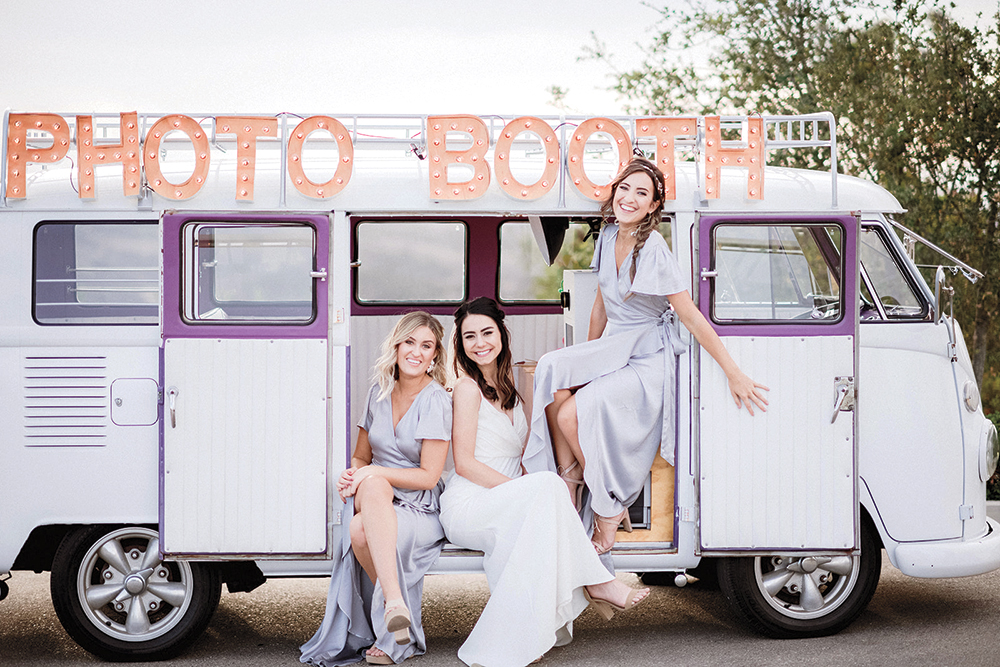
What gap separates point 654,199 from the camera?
185 inches

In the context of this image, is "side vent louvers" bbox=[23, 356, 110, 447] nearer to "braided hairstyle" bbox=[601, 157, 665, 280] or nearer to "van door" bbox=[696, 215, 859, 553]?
"braided hairstyle" bbox=[601, 157, 665, 280]

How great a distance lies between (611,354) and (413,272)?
1817 millimetres

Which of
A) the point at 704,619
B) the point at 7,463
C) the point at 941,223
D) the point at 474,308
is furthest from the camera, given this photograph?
the point at 941,223

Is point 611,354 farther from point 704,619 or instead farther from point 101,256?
point 101,256

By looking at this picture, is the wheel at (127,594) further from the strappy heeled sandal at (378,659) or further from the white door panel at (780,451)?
the white door panel at (780,451)

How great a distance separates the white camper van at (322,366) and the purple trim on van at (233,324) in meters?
0.01

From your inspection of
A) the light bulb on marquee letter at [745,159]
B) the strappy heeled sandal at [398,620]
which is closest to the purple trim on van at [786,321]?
the light bulb on marquee letter at [745,159]

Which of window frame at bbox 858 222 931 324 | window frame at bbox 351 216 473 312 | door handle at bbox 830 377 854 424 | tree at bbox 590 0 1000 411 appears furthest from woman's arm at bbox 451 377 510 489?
tree at bbox 590 0 1000 411

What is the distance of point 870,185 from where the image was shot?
5043mm

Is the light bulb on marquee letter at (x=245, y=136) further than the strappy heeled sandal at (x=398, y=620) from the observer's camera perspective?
Yes

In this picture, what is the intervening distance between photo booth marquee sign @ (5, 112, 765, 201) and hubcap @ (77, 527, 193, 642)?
171 cm

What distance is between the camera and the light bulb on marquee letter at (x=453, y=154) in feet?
15.3

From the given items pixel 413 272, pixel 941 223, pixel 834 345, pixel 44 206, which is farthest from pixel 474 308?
pixel 941 223

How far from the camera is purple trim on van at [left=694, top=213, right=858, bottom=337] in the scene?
15.5 feet
